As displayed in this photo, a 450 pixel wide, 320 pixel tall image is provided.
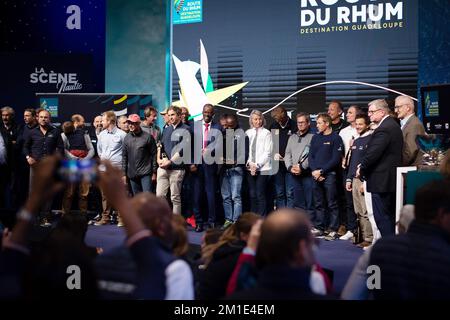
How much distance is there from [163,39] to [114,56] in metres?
0.90

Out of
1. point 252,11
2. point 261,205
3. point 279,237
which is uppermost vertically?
point 252,11

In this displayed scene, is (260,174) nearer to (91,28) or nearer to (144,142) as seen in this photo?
(144,142)

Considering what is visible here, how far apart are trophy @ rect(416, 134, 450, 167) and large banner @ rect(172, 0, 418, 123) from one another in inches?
112

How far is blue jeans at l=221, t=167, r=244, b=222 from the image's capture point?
7.55 m

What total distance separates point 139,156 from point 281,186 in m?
1.74

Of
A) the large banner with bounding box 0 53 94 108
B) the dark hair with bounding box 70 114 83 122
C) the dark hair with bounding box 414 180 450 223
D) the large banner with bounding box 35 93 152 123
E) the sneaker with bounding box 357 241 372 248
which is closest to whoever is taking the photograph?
the dark hair with bounding box 414 180 450 223

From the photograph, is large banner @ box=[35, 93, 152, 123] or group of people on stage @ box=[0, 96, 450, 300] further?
large banner @ box=[35, 93, 152, 123]

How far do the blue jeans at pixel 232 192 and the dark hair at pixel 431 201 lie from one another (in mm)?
5119

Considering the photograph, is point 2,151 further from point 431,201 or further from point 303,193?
point 431,201

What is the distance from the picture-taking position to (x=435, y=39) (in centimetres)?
784

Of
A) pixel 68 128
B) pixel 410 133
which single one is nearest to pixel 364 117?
pixel 410 133

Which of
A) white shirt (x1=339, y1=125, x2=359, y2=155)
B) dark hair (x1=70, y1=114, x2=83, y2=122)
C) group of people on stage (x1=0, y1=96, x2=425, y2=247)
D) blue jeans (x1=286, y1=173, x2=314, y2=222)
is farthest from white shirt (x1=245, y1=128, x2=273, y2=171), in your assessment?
dark hair (x1=70, y1=114, x2=83, y2=122)

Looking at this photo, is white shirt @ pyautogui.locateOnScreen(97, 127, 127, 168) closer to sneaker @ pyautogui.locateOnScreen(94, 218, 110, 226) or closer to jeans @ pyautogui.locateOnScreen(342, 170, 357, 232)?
sneaker @ pyautogui.locateOnScreen(94, 218, 110, 226)
